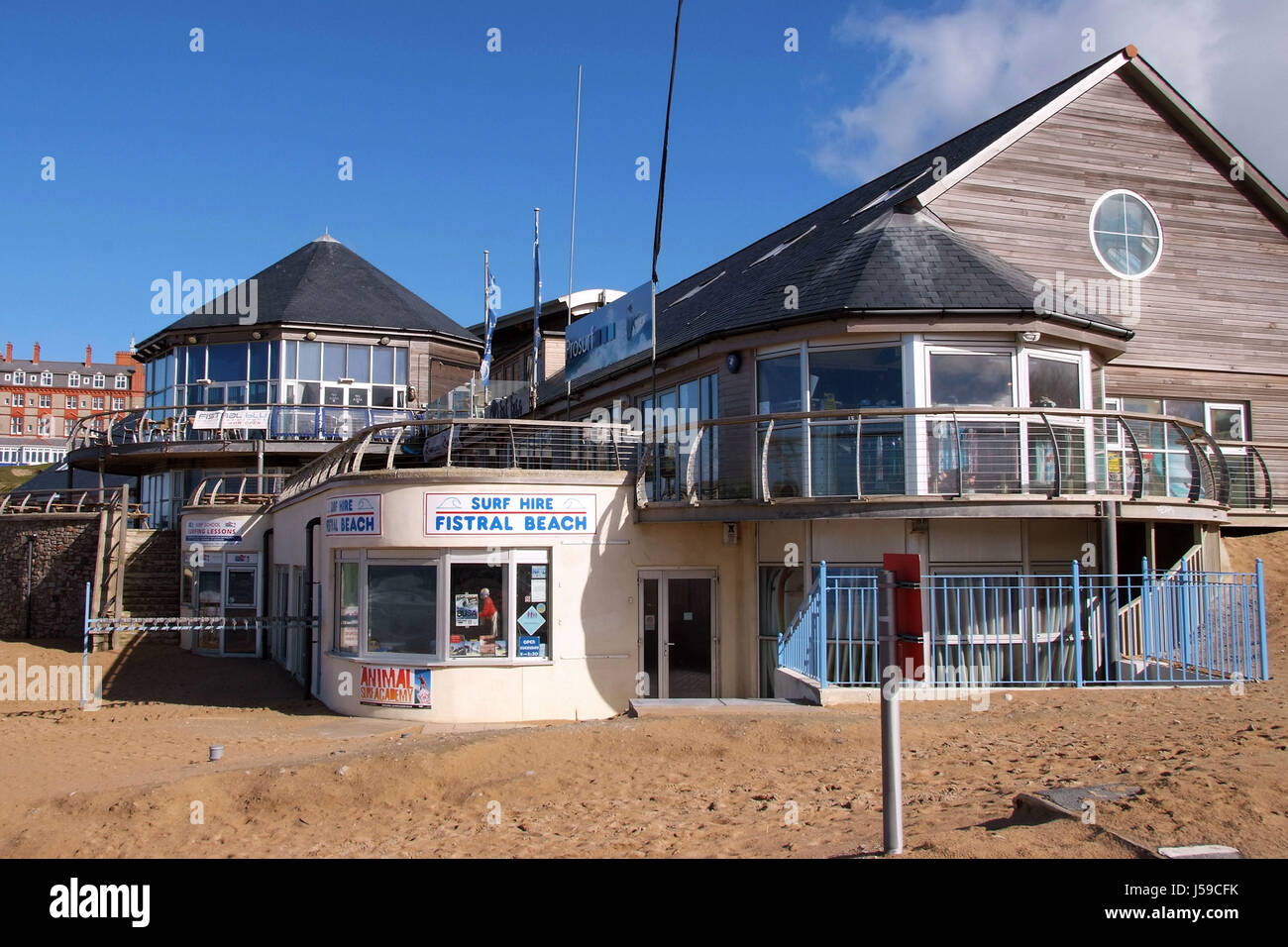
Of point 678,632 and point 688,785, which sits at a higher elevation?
point 678,632

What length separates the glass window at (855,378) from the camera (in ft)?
47.2

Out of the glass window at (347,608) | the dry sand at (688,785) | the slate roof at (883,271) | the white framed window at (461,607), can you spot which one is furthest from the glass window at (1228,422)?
the glass window at (347,608)

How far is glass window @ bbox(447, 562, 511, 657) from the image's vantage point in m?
14.2

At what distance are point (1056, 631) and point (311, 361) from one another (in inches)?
1000

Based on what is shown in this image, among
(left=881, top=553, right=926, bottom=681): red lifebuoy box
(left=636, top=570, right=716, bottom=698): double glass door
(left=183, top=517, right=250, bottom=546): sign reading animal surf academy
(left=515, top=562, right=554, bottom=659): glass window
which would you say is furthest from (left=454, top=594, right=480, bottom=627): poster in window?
(left=183, top=517, right=250, bottom=546): sign reading animal surf academy

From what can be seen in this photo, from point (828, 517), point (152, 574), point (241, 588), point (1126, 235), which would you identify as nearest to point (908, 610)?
point (828, 517)

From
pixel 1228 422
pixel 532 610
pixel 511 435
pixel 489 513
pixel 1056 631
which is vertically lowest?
pixel 1056 631

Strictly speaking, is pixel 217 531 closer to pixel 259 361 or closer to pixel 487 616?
pixel 259 361

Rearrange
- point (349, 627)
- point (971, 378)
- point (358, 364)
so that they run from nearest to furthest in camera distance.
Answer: point (971, 378)
point (349, 627)
point (358, 364)

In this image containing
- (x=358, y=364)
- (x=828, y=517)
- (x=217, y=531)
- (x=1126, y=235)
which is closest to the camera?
(x=828, y=517)

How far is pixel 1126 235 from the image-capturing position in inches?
740

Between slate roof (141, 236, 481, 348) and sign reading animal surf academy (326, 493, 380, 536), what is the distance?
18.8m

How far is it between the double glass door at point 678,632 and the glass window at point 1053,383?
203 inches

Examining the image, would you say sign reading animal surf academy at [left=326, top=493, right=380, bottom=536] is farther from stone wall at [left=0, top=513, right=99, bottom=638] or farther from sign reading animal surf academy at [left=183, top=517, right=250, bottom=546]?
stone wall at [left=0, top=513, right=99, bottom=638]
